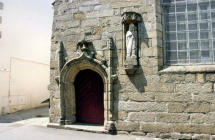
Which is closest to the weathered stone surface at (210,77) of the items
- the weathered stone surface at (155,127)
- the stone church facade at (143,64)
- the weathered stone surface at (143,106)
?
the stone church facade at (143,64)

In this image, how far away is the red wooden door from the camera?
16.4 feet

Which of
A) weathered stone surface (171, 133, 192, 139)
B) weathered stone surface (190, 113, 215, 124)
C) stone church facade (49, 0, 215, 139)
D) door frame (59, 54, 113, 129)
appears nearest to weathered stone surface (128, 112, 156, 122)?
stone church facade (49, 0, 215, 139)

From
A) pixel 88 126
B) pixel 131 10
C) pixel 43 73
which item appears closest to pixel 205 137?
pixel 88 126

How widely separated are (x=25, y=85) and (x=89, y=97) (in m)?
4.90

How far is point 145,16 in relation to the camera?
14.3 feet

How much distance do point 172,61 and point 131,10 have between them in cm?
169

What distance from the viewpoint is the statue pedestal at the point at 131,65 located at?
4.14 m

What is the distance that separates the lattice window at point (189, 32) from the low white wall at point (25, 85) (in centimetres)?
669

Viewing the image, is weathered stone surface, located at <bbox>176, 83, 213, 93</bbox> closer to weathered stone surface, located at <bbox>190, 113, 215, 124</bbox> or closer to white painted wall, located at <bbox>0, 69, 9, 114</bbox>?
weathered stone surface, located at <bbox>190, 113, 215, 124</bbox>

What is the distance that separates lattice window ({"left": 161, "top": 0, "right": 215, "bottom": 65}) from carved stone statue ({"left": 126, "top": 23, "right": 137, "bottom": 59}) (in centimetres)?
85

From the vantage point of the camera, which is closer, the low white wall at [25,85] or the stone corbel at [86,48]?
the stone corbel at [86,48]

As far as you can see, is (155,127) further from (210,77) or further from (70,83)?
(70,83)

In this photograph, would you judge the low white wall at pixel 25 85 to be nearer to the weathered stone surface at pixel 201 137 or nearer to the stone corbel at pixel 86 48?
the stone corbel at pixel 86 48

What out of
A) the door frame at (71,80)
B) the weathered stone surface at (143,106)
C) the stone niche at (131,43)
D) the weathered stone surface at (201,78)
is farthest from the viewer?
the door frame at (71,80)
